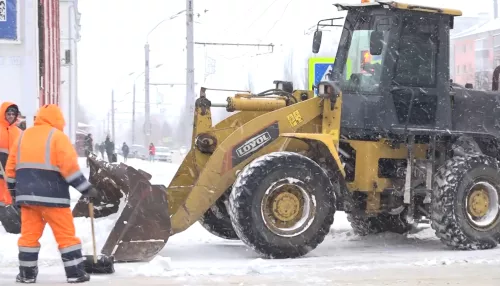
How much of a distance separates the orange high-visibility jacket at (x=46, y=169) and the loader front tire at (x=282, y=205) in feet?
7.28

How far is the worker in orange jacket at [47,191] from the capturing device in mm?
7711

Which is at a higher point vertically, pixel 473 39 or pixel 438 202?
pixel 473 39

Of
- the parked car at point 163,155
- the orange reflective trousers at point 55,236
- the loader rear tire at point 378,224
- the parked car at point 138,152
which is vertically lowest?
the parked car at point 138,152

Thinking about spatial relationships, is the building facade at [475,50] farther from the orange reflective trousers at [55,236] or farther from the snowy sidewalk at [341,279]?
the orange reflective trousers at [55,236]

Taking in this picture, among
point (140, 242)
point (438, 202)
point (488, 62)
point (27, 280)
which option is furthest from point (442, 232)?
point (488, 62)

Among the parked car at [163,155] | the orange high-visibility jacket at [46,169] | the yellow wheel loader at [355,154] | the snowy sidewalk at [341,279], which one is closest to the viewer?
the orange high-visibility jacket at [46,169]

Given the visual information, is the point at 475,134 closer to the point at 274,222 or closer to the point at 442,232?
the point at 442,232

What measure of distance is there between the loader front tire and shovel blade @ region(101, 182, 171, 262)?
32.1 inches

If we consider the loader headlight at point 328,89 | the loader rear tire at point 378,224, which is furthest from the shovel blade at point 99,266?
the loader rear tire at point 378,224

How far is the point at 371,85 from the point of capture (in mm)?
Answer: 10688

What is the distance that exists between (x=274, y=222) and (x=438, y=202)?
2100 mm

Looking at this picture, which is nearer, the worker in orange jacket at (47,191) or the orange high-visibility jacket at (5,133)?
the worker in orange jacket at (47,191)

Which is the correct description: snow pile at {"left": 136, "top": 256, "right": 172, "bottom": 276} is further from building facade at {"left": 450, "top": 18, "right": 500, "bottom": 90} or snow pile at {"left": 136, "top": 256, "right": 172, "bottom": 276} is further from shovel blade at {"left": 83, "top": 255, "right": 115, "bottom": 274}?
building facade at {"left": 450, "top": 18, "right": 500, "bottom": 90}

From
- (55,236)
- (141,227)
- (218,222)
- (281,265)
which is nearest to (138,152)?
(218,222)
